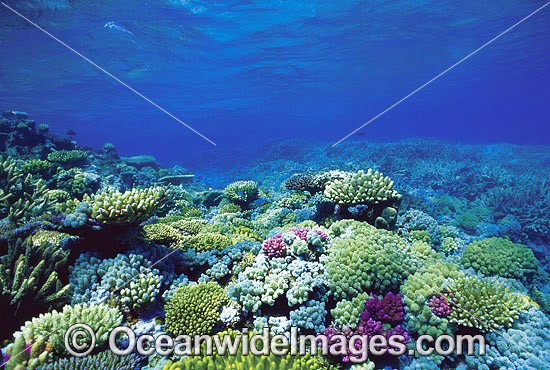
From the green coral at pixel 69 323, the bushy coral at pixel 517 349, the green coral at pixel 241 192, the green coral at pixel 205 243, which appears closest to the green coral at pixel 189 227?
the green coral at pixel 205 243

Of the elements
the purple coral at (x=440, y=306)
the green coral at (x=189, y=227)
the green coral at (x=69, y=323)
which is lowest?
the green coral at (x=69, y=323)

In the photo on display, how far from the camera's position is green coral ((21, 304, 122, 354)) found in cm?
316

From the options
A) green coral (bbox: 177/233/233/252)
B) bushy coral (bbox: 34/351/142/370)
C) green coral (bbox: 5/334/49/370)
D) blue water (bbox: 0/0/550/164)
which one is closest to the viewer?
green coral (bbox: 5/334/49/370)

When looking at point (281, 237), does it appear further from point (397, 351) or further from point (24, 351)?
point (24, 351)

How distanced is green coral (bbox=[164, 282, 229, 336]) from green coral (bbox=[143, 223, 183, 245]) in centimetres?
191

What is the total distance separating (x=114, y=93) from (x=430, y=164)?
→ 153 feet

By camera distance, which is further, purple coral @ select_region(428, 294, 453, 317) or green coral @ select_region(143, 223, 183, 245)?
green coral @ select_region(143, 223, 183, 245)

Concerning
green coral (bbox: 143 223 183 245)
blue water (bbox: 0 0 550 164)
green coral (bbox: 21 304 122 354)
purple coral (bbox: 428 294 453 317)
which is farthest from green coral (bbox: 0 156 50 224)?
blue water (bbox: 0 0 550 164)

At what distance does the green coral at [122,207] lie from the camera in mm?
4363

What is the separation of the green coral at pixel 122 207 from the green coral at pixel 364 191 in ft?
15.3

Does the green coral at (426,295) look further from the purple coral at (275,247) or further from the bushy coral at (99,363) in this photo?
the bushy coral at (99,363)

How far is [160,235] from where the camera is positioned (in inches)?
229

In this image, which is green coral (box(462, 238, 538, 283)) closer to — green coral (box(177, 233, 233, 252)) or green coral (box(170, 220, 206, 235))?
green coral (box(177, 233, 233, 252))

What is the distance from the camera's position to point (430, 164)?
20781mm
